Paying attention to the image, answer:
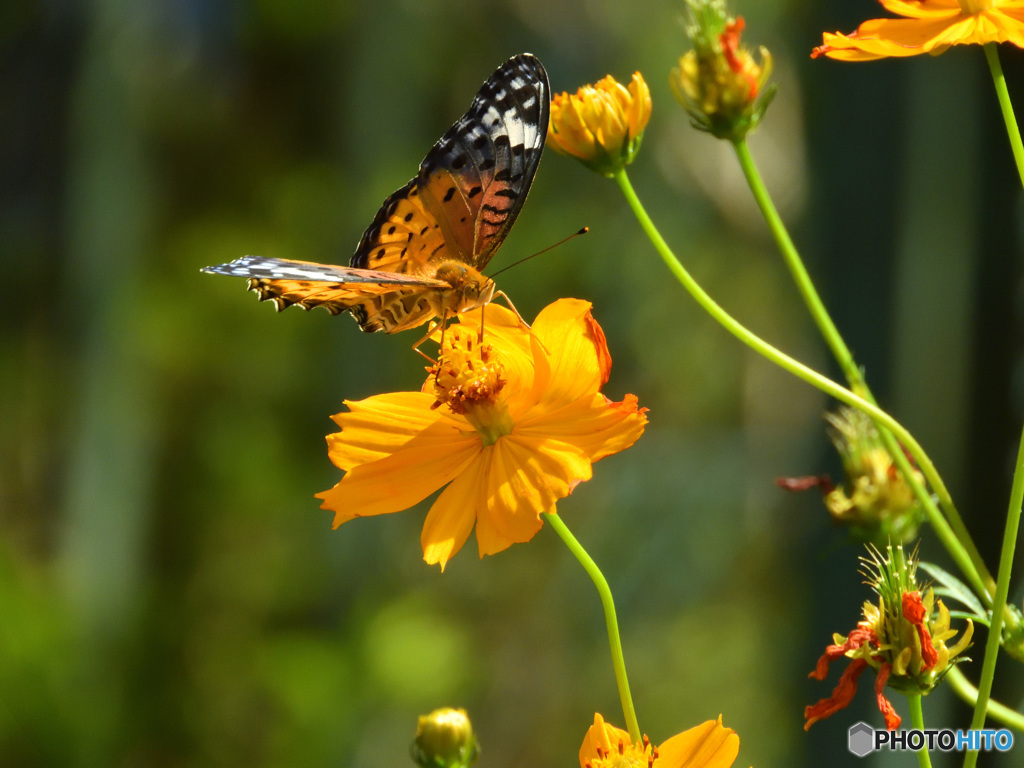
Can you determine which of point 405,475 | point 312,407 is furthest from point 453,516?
point 312,407

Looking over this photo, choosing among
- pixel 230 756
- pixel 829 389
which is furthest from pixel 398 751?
pixel 829 389

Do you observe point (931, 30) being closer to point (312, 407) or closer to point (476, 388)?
point (476, 388)

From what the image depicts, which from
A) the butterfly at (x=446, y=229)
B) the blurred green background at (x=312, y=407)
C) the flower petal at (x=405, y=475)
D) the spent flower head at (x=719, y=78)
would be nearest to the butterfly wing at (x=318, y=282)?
the butterfly at (x=446, y=229)

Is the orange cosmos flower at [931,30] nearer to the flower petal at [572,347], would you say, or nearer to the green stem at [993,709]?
the flower petal at [572,347]

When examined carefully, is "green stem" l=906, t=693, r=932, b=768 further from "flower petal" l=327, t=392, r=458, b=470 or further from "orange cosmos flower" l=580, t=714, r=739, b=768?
"flower petal" l=327, t=392, r=458, b=470

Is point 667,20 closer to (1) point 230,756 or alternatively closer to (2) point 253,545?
(2) point 253,545

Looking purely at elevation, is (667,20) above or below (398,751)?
above
